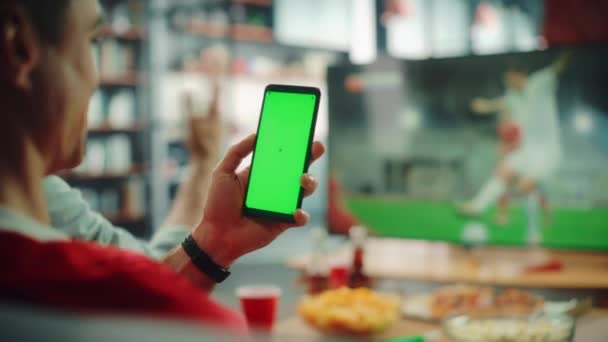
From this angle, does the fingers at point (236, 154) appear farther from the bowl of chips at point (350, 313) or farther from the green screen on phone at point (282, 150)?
the bowl of chips at point (350, 313)

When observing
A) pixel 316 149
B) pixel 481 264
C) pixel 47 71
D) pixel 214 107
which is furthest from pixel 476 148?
pixel 47 71

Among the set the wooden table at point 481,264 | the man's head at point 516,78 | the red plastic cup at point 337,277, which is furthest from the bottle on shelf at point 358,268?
the man's head at point 516,78

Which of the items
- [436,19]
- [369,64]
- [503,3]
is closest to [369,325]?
[369,64]

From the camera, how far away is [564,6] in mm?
2082

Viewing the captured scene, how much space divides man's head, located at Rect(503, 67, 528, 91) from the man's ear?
1.33 meters

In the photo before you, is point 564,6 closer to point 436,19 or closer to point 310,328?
point 310,328

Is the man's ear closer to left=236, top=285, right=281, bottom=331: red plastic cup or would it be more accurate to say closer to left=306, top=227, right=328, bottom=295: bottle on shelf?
left=236, top=285, right=281, bottom=331: red plastic cup

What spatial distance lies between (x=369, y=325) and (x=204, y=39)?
3995 millimetres

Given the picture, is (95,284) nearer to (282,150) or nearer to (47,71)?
(47,71)

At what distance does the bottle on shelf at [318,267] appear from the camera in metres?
1.64

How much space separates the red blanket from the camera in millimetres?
408

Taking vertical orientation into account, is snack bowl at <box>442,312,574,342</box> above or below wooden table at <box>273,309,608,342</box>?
above

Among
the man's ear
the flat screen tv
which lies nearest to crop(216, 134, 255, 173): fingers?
the man's ear

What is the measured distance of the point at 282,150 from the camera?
Result: 0.71m
